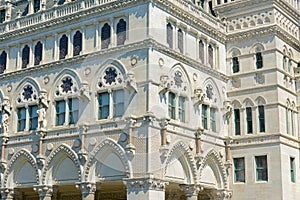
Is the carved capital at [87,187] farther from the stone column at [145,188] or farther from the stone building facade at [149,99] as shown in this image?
the stone column at [145,188]

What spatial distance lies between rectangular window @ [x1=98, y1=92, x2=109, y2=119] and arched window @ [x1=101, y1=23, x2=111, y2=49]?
121 inches

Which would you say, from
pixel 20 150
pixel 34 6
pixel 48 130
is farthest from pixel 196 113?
pixel 34 6

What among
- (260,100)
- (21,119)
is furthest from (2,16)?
(260,100)

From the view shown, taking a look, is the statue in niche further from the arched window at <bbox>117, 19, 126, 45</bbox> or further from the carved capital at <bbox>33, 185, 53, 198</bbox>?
the arched window at <bbox>117, 19, 126, 45</bbox>

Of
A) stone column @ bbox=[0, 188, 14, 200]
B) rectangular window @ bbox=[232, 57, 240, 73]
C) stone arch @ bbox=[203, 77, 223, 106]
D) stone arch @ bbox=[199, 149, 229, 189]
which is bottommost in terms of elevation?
stone column @ bbox=[0, 188, 14, 200]

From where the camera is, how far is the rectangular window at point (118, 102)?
1292 inches

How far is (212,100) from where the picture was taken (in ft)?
124

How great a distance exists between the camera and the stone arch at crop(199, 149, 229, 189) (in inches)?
1416

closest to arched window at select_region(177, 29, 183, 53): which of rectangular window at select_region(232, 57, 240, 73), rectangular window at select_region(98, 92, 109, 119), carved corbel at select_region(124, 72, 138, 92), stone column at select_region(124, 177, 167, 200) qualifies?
carved corbel at select_region(124, 72, 138, 92)

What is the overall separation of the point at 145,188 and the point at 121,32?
9.76m

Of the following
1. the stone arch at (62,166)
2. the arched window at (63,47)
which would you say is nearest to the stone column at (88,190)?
the stone arch at (62,166)

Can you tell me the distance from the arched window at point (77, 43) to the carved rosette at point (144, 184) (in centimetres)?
950

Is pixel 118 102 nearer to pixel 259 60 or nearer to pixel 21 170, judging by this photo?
pixel 21 170

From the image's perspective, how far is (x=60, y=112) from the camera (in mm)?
35781
